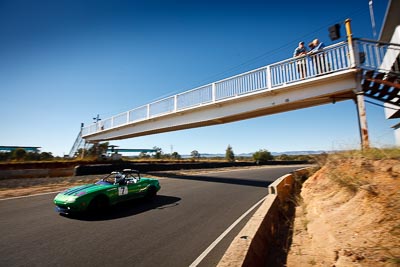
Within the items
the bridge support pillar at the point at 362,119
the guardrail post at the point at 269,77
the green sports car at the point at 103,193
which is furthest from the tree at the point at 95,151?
the bridge support pillar at the point at 362,119

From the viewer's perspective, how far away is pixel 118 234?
203 inches

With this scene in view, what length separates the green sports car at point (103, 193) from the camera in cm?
632

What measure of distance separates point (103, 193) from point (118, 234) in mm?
2179

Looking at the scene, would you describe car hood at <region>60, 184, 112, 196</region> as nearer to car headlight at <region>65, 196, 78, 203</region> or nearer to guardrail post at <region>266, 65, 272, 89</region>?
car headlight at <region>65, 196, 78, 203</region>

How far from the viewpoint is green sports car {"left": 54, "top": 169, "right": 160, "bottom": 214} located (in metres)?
6.32

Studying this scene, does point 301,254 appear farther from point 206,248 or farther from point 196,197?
point 196,197

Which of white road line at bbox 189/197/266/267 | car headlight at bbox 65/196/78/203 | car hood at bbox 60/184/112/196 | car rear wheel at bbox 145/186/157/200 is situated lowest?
white road line at bbox 189/197/266/267

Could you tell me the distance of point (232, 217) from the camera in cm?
694

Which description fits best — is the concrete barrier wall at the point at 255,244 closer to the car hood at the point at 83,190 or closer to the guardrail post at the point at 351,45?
the car hood at the point at 83,190

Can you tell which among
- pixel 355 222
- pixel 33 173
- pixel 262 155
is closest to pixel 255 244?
pixel 355 222

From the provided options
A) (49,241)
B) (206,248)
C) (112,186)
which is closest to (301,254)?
(206,248)

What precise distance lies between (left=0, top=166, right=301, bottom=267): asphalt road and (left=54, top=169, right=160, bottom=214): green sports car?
353 mm

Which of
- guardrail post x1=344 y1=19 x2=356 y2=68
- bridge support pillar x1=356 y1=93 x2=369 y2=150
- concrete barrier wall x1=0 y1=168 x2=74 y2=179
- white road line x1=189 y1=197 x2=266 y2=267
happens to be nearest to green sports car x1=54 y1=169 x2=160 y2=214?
white road line x1=189 y1=197 x2=266 y2=267

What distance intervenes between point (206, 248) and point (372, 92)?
10.5 meters
